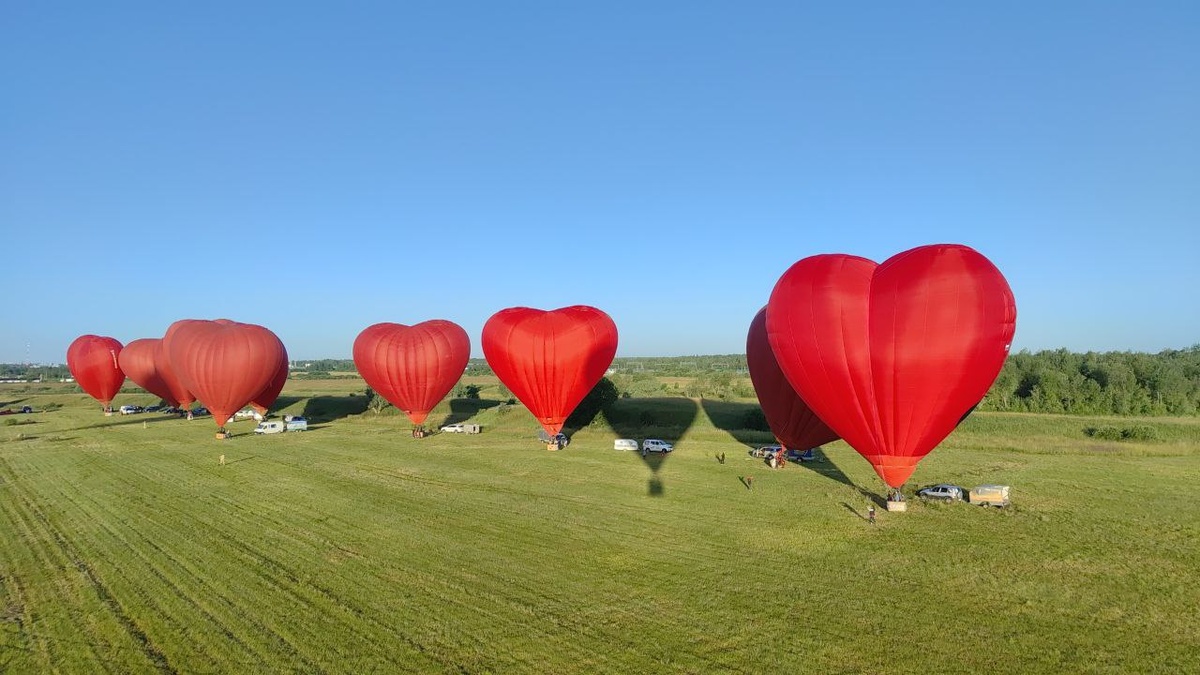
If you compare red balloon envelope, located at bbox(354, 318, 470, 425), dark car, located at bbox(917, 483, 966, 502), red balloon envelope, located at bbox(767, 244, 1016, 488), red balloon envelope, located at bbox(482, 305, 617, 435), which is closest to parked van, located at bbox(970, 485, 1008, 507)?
dark car, located at bbox(917, 483, 966, 502)

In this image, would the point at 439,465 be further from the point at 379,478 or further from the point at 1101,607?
the point at 1101,607

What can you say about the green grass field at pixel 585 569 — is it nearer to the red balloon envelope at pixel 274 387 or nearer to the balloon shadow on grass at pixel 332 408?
the red balloon envelope at pixel 274 387

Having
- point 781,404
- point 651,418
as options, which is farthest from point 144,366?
point 781,404

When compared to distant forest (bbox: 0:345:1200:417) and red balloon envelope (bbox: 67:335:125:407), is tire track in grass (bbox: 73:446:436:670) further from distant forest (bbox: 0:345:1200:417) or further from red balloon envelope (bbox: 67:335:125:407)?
red balloon envelope (bbox: 67:335:125:407)

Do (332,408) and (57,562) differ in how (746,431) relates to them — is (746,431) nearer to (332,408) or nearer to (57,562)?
(57,562)

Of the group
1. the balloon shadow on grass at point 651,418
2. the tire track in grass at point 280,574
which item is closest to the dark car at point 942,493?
the balloon shadow on grass at point 651,418

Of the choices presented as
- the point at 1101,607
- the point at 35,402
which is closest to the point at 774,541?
the point at 1101,607
